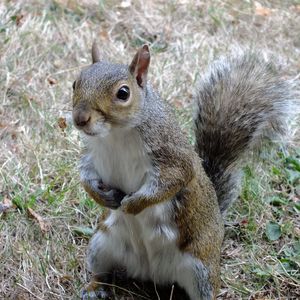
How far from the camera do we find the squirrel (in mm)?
2270

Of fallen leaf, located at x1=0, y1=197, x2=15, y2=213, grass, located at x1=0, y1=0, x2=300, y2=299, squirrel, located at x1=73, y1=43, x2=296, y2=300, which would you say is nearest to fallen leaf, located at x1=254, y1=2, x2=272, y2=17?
grass, located at x1=0, y1=0, x2=300, y2=299

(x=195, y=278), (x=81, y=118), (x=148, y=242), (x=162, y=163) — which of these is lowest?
(x=195, y=278)

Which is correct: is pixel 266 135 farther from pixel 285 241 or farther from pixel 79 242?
pixel 79 242

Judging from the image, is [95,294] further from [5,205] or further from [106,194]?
[5,205]

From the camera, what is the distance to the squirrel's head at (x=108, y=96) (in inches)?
85.0

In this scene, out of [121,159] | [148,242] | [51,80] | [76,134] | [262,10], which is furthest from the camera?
[262,10]

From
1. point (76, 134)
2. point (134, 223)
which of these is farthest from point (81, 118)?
point (76, 134)

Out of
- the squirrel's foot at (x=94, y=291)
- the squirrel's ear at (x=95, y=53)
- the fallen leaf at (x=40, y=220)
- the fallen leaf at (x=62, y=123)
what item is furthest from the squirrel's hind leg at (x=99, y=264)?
the fallen leaf at (x=62, y=123)

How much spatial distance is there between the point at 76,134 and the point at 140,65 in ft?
4.33

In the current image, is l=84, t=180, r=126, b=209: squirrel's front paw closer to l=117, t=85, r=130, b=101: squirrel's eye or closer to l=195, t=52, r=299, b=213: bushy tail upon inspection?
l=117, t=85, r=130, b=101: squirrel's eye

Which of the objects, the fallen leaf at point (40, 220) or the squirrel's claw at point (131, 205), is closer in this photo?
the squirrel's claw at point (131, 205)

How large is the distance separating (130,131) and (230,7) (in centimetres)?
276

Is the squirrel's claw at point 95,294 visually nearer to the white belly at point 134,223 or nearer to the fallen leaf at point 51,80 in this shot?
the white belly at point 134,223

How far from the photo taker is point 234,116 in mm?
2961
